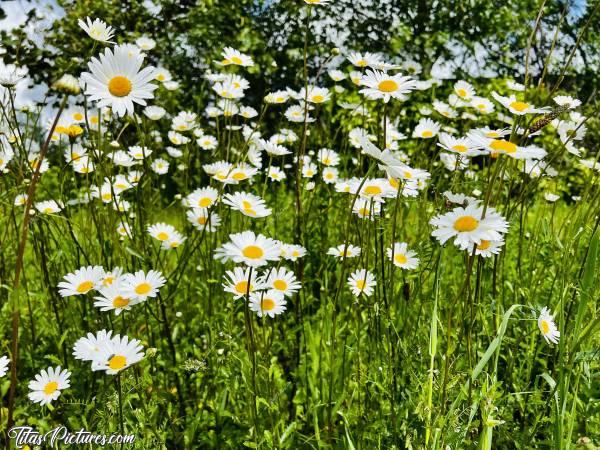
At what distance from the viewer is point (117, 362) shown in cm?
117

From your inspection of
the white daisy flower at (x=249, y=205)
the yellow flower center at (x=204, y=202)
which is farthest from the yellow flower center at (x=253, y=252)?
the yellow flower center at (x=204, y=202)

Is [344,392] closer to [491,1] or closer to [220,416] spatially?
[220,416]

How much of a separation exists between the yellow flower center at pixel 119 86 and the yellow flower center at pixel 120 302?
49cm

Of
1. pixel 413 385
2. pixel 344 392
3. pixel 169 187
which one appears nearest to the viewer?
pixel 413 385

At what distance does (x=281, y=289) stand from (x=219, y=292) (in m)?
0.52

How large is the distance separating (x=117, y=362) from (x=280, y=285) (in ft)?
1.84

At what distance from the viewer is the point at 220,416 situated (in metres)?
1.59

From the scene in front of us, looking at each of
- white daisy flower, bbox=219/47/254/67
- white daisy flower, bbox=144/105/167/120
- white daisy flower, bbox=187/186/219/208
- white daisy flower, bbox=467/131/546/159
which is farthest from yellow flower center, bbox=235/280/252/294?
white daisy flower, bbox=144/105/167/120

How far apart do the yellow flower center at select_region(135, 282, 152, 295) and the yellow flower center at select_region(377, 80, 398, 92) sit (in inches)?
29.9

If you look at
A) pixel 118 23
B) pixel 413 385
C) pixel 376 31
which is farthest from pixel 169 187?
pixel 413 385

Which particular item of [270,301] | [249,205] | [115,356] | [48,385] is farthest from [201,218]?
[115,356]

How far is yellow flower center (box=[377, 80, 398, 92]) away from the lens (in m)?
1.44

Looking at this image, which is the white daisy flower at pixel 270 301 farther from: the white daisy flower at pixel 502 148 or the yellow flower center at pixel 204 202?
the white daisy flower at pixel 502 148

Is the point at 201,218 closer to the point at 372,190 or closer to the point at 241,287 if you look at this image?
the point at 241,287
